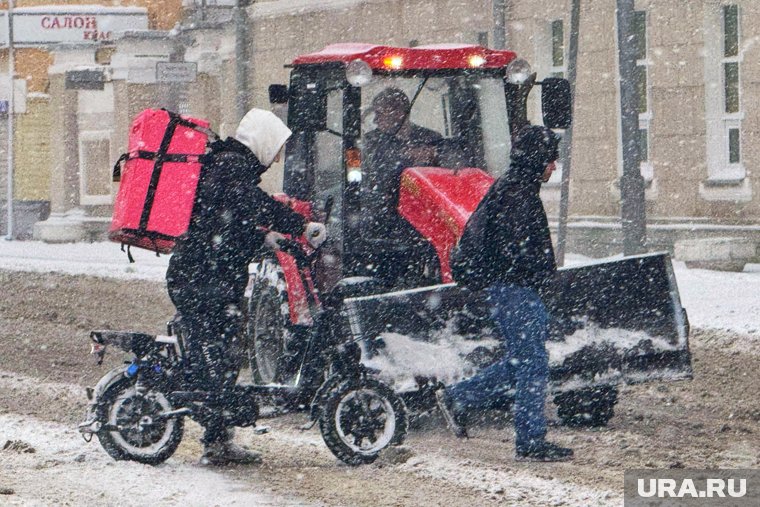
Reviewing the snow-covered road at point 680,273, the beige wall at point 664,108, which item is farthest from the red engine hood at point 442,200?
the beige wall at point 664,108

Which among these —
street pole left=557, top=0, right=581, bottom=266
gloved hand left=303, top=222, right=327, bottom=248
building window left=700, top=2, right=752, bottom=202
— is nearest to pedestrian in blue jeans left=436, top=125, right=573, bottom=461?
gloved hand left=303, top=222, right=327, bottom=248

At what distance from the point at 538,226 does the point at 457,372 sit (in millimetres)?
1183

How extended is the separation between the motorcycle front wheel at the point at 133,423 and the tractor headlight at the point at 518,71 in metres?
3.40

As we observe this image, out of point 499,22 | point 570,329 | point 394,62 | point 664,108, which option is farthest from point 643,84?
point 570,329

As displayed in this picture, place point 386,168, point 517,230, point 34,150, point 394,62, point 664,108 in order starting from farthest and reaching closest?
point 34,150, point 664,108, point 394,62, point 386,168, point 517,230

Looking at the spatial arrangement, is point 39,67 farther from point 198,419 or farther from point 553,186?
point 198,419

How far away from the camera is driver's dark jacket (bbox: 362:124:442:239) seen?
1008 cm

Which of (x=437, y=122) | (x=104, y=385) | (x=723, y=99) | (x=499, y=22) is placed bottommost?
(x=104, y=385)

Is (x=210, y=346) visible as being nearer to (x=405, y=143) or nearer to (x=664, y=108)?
(x=405, y=143)

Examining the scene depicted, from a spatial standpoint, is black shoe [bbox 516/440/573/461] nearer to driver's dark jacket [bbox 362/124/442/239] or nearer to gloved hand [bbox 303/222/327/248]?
gloved hand [bbox 303/222/327/248]

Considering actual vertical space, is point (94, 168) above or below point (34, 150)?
below

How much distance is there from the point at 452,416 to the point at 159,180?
1982 millimetres

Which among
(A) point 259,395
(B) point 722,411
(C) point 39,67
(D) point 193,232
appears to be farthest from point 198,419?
(C) point 39,67

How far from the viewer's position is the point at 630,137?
1641cm
